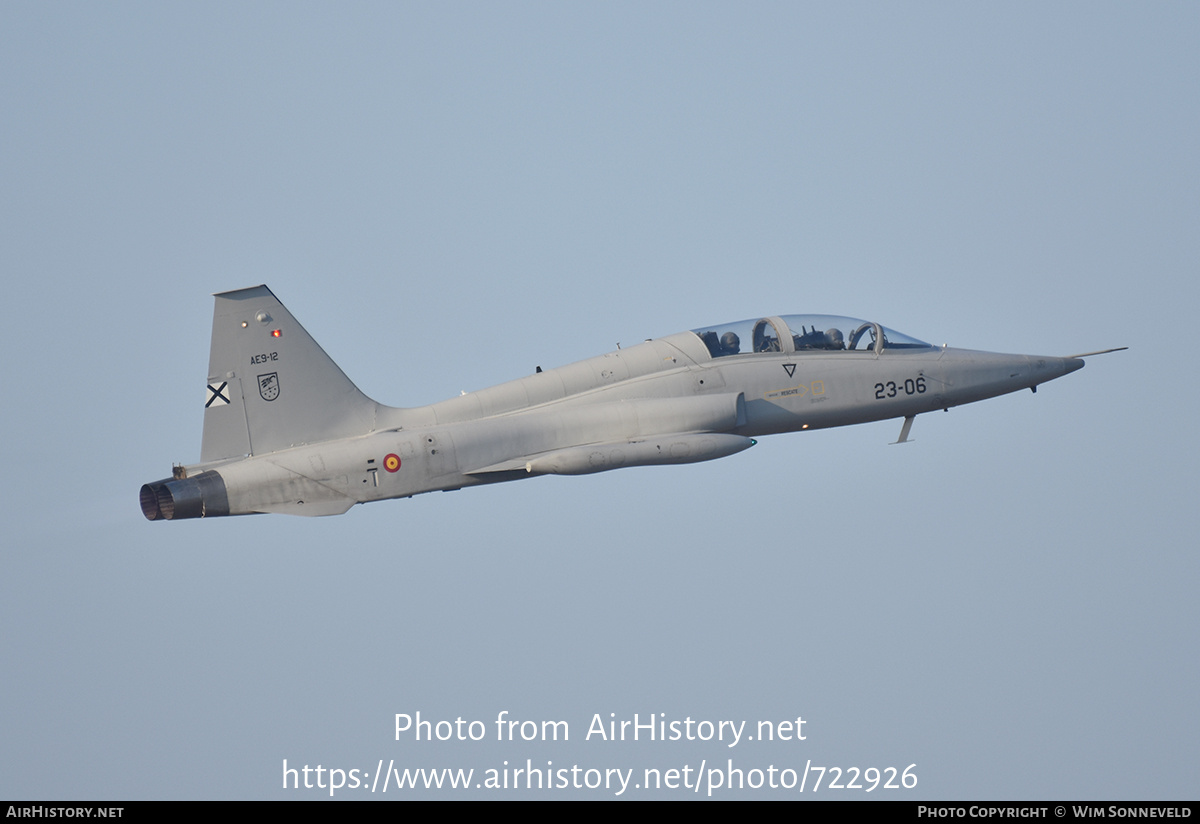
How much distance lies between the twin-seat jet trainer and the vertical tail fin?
2 cm

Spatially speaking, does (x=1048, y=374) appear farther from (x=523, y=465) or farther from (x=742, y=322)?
(x=523, y=465)

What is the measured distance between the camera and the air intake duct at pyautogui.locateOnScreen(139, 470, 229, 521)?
109 feet

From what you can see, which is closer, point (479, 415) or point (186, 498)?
point (186, 498)

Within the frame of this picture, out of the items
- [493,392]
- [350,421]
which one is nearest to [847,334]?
[493,392]

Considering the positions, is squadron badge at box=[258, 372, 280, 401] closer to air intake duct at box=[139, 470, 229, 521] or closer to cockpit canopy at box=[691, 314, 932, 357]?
air intake duct at box=[139, 470, 229, 521]

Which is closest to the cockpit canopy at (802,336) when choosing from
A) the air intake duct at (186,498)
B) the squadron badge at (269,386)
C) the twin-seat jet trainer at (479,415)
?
→ the twin-seat jet trainer at (479,415)

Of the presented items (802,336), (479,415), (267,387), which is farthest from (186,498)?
(802,336)

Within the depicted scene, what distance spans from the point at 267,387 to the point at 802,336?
427 inches

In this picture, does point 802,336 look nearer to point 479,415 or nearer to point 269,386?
point 479,415

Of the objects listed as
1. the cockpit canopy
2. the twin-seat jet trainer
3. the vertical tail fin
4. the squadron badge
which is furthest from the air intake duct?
the cockpit canopy

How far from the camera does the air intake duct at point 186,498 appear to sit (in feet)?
109

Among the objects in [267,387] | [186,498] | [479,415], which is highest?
[267,387]

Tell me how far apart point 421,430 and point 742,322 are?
289 inches

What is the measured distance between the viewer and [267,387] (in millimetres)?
34594
